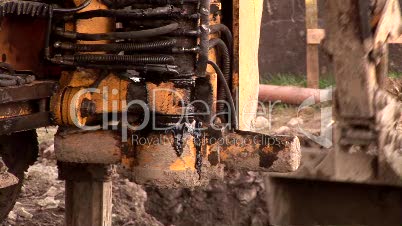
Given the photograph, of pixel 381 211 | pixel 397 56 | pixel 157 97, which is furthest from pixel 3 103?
pixel 397 56

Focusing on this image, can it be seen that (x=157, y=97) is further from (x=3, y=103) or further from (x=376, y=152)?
(x=376, y=152)

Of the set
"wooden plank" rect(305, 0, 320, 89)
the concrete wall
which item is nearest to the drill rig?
"wooden plank" rect(305, 0, 320, 89)

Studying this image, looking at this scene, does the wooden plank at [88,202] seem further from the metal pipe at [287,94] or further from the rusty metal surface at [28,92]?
the metal pipe at [287,94]

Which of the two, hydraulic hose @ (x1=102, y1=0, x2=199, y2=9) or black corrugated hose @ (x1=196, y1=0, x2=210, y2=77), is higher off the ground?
hydraulic hose @ (x1=102, y1=0, x2=199, y2=9)

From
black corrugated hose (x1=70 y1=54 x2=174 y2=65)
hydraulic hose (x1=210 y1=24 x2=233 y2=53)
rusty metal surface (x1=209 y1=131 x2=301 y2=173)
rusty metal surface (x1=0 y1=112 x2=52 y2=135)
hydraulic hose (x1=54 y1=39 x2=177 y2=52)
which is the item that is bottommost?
rusty metal surface (x1=209 y1=131 x2=301 y2=173)

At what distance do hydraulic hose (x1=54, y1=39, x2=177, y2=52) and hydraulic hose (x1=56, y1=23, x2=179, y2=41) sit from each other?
0.08ft

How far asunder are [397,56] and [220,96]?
5.43 m

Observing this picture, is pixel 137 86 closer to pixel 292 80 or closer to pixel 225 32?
pixel 225 32

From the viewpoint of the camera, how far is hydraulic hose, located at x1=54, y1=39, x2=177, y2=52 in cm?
241

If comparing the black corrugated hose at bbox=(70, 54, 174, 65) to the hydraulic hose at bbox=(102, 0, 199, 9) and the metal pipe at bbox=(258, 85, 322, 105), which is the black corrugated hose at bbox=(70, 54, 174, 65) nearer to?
the hydraulic hose at bbox=(102, 0, 199, 9)

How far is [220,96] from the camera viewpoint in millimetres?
2779

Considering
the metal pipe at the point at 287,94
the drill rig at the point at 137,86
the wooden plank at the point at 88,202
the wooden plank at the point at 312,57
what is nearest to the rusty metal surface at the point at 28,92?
the drill rig at the point at 137,86

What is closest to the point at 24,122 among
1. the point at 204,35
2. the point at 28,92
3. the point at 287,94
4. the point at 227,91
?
the point at 28,92

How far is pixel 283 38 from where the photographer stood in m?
8.20
